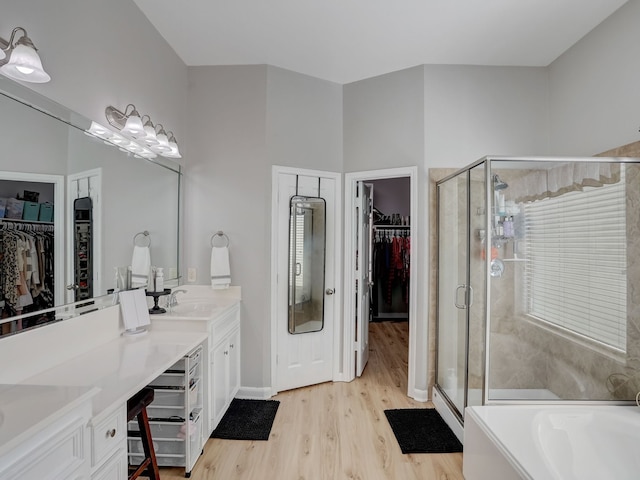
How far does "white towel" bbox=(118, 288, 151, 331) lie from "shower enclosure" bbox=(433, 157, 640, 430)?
226 cm

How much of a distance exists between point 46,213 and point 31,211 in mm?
71

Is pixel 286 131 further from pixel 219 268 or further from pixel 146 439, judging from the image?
pixel 146 439

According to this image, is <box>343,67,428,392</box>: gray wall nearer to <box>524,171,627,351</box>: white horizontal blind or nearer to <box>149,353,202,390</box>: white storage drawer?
<box>524,171,627,351</box>: white horizontal blind

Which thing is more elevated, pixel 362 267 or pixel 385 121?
pixel 385 121

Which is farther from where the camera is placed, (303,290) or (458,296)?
(303,290)

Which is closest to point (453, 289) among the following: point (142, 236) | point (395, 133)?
point (395, 133)

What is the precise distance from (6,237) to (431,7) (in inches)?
108

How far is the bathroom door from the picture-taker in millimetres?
3480

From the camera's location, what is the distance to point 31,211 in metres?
1.51

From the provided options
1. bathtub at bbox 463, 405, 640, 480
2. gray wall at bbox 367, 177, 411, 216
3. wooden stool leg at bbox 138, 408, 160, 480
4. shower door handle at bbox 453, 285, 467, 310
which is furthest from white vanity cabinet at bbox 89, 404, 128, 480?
gray wall at bbox 367, 177, 411, 216

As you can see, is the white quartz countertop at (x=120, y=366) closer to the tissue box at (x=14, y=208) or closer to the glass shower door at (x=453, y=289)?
the tissue box at (x=14, y=208)

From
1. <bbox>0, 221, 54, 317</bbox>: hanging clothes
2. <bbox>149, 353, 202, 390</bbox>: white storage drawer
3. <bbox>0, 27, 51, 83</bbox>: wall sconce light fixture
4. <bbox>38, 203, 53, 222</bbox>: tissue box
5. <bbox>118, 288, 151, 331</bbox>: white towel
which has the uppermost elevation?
<bbox>0, 27, 51, 83</bbox>: wall sconce light fixture

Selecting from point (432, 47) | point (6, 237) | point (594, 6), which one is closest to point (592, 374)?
point (594, 6)

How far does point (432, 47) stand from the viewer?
2.84m
